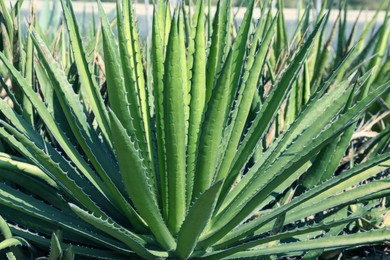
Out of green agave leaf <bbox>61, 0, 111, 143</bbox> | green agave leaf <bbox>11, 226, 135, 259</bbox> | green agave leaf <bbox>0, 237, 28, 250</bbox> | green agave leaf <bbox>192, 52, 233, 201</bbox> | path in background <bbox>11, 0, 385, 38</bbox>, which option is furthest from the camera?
path in background <bbox>11, 0, 385, 38</bbox>

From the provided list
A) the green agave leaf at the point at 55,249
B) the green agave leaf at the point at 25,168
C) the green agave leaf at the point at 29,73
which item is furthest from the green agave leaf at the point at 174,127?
the green agave leaf at the point at 29,73

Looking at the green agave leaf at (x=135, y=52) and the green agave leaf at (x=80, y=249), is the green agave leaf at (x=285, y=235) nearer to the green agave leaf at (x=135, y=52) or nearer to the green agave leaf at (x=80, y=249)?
the green agave leaf at (x=80, y=249)

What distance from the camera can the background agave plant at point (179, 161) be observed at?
1886 mm

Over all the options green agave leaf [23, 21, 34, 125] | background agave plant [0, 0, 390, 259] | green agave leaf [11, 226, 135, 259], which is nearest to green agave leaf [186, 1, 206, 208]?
background agave plant [0, 0, 390, 259]

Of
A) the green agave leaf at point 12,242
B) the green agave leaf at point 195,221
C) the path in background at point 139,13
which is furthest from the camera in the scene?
the path in background at point 139,13

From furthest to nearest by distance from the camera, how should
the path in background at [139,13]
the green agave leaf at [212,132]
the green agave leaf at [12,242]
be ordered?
1. the path in background at [139,13]
2. the green agave leaf at [12,242]
3. the green agave leaf at [212,132]

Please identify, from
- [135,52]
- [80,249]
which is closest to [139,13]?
[135,52]

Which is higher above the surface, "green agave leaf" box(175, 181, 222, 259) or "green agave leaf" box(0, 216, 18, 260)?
"green agave leaf" box(175, 181, 222, 259)

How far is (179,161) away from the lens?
1923 millimetres

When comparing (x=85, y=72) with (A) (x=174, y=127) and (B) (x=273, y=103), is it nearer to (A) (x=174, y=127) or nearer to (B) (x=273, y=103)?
(A) (x=174, y=127)

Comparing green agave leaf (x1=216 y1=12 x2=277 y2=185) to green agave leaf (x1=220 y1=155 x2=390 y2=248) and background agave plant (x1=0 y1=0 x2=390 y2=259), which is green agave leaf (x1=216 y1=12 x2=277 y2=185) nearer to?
background agave plant (x1=0 y1=0 x2=390 y2=259)

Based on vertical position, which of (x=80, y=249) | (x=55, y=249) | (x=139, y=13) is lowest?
(x=139, y=13)

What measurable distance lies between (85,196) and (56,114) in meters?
0.55

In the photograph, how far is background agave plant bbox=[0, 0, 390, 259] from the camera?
6.19ft
